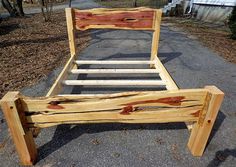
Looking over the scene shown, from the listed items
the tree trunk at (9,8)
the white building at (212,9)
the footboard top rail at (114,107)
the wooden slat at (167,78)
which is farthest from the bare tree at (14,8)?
the footboard top rail at (114,107)

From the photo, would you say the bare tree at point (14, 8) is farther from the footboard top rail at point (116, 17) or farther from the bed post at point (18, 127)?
the bed post at point (18, 127)

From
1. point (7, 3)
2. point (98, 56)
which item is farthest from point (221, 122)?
point (7, 3)

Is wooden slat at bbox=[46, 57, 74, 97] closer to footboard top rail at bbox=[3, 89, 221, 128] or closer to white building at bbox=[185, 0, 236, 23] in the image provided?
footboard top rail at bbox=[3, 89, 221, 128]

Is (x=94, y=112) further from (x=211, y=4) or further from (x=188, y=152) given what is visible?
(x=211, y=4)

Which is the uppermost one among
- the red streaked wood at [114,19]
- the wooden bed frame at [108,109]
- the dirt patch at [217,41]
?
the red streaked wood at [114,19]

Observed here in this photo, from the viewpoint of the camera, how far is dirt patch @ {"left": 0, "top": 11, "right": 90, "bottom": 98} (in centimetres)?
405

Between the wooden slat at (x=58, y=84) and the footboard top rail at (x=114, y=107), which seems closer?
the footboard top rail at (x=114, y=107)

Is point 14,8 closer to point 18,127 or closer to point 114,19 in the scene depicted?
point 114,19

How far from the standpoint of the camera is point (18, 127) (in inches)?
73.2

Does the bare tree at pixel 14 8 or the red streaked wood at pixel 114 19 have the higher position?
the red streaked wood at pixel 114 19

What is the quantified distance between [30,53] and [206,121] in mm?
4773

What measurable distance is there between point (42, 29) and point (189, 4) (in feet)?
30.0

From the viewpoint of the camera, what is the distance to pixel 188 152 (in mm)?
2367

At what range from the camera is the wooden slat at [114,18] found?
388 centimetres
